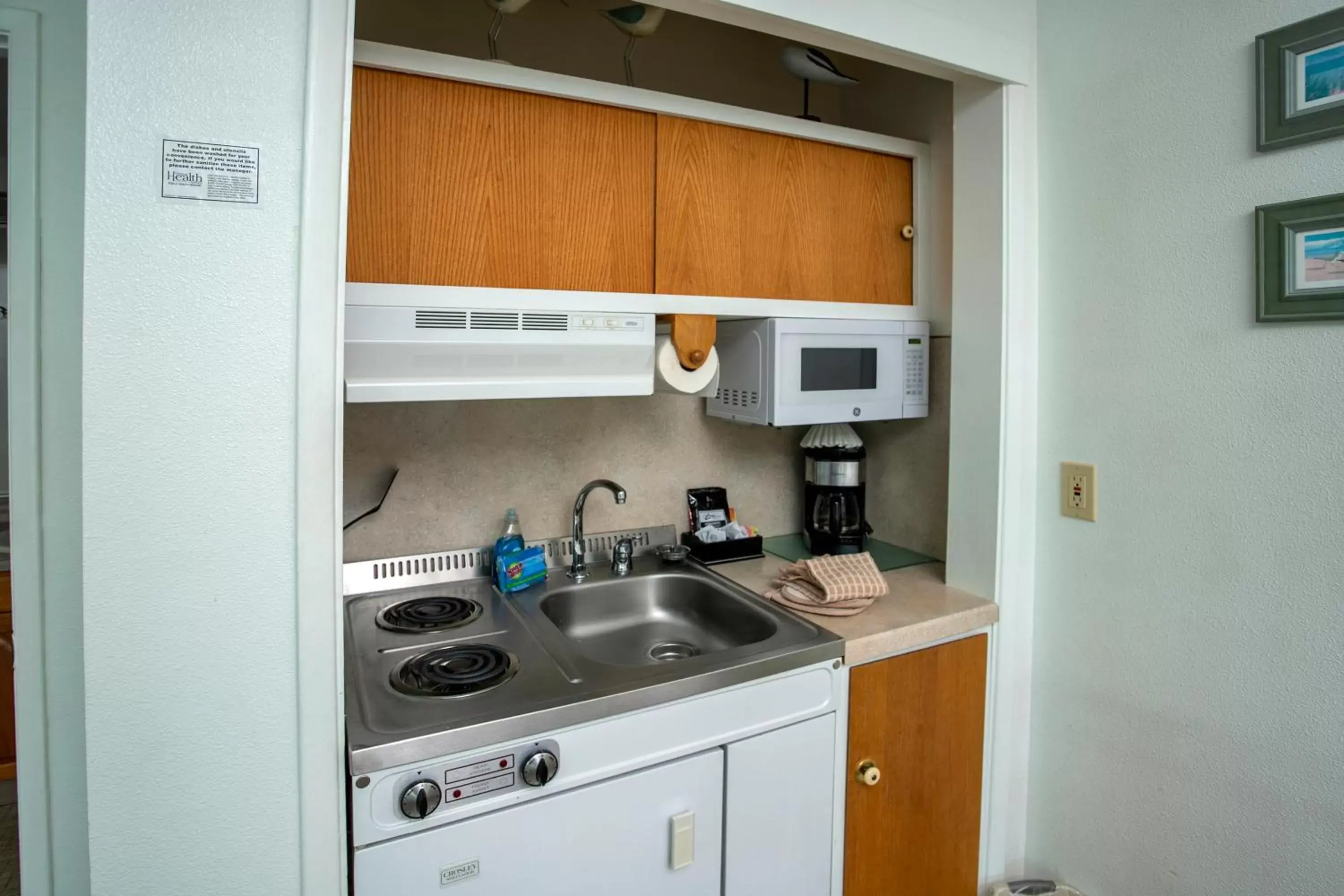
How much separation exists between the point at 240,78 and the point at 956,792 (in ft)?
5.96

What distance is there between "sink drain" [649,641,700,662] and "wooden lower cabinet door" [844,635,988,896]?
41 cm

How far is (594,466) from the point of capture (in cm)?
187

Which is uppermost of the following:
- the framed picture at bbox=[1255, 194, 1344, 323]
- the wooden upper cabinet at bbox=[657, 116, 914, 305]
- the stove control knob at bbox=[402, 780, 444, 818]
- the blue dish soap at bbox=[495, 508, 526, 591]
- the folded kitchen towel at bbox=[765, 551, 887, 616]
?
the wooden upper cabinet at bbox=[657, 116, 914, 305]

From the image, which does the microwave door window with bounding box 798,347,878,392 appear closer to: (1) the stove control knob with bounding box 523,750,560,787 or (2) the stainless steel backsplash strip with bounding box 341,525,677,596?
(2) the stainless steel backsplash strip with bounding box 341,525,677,596

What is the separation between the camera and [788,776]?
4.50ft

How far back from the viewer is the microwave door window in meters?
1.67

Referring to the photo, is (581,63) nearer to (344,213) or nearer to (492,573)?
(344,213)

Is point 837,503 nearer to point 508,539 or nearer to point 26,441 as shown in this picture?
point 508,539

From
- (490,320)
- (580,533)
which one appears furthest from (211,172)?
(580,533)

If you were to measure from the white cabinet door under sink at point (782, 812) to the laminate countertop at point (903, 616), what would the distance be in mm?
164

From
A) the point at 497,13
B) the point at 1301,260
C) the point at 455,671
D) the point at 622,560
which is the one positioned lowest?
the point at 455,671

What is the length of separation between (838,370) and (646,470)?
57 centimetres

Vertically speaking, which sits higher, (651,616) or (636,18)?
(636,18)

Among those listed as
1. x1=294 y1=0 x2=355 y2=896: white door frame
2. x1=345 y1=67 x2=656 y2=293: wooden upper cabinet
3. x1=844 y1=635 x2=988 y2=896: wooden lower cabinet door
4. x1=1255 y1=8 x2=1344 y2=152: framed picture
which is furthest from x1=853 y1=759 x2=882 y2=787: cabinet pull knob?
x1=1255 y1=8 x2=1344 y2=152: framed picture
